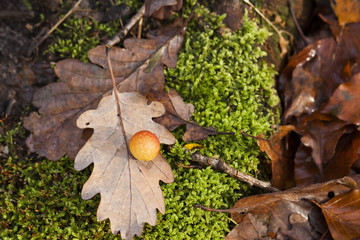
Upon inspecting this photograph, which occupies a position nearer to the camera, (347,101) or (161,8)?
(347,101)

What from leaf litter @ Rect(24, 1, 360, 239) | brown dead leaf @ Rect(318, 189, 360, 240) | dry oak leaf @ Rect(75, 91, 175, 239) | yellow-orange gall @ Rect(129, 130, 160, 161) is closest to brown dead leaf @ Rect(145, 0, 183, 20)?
leaf litter @ Rect(24, 1, 360, 239)

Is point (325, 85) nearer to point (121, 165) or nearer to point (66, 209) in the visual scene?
point (121, 165)

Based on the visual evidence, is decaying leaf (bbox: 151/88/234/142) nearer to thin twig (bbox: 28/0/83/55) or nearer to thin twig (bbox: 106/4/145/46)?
thin twig (bbox: 106/4/145/46)

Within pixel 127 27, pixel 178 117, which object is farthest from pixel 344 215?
pixel 127 27

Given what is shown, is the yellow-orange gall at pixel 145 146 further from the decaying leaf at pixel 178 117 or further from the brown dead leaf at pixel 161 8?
the brown dead leaf at pixel 161 8

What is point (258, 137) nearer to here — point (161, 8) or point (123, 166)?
point (123, 166)

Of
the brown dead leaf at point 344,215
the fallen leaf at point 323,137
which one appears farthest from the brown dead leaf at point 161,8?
the brown dead leaf at point 344,215

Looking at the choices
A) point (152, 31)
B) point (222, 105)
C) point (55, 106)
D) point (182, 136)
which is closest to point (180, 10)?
point (152, 31)
